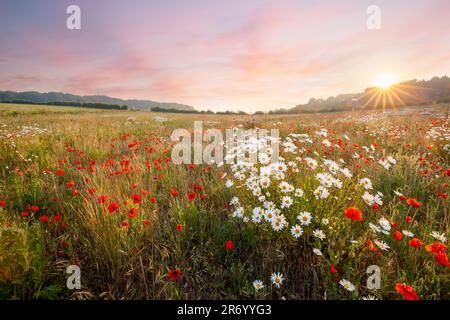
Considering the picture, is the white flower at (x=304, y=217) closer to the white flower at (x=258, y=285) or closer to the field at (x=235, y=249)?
the field at (x=235, y=249)

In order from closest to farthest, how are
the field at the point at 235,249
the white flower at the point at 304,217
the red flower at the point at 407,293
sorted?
the red flower at the point at 407,293
the field at the point at 235,249
the white flower at the point at 304,217

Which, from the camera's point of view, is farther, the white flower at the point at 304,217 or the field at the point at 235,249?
the white flower at the point at 304,217

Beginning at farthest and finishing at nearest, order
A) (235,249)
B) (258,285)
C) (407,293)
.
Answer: (235,249) → (258,285) → (407,293)

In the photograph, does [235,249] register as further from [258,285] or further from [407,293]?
[407,293]

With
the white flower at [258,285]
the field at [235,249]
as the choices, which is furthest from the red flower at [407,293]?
the white flower at [258,285]

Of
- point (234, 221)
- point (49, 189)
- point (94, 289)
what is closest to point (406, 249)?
point (234, 221)

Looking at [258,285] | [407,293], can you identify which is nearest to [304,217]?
[258,285]

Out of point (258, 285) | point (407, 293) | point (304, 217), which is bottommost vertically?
point (258, 285)

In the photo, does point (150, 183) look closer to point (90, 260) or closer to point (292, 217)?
point (90, 260)

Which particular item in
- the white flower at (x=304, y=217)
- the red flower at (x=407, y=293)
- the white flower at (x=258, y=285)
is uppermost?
the white flower at (x=304, y=217)

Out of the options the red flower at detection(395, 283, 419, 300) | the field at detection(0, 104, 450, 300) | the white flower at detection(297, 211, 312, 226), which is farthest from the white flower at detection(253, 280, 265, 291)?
the red flower at detection(395, 283, 419, 300)

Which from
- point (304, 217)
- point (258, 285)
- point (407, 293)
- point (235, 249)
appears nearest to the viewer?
point (407, 293)
